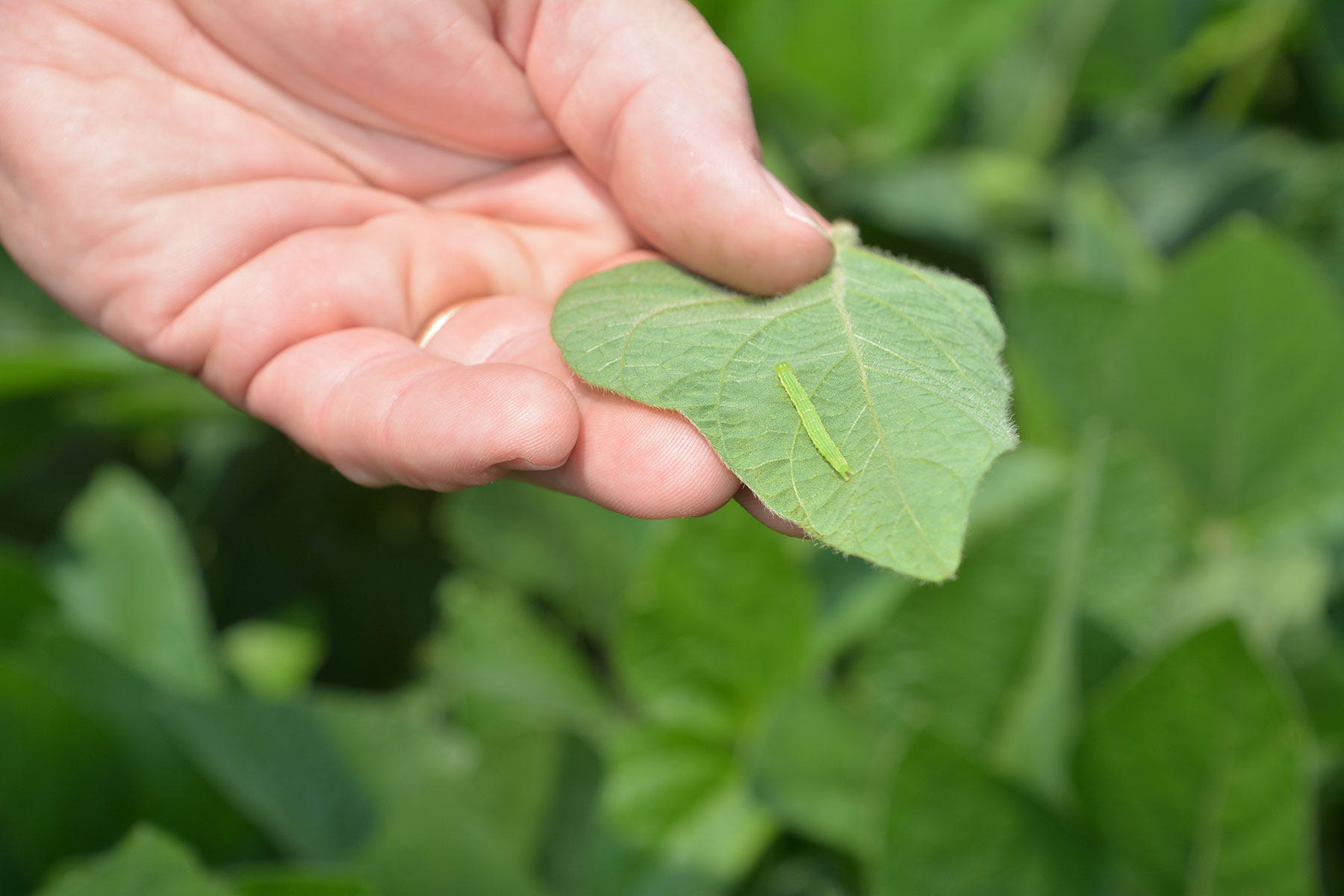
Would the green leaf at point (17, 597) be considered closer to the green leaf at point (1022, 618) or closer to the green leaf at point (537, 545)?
the green leaf at point (537, 545)

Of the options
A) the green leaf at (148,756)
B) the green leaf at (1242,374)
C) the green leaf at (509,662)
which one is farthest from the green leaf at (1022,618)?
the green leaf at (148,756)

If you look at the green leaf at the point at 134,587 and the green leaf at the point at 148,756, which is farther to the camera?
the green leaf at the point at 134,587

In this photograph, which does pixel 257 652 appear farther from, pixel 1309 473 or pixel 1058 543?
pixel 1309 473

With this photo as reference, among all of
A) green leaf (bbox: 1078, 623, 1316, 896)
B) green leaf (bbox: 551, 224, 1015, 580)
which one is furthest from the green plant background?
green leaf (bbox: 551, 224, 1015, 580)

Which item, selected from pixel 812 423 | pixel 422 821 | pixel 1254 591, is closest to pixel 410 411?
pixel 812 423

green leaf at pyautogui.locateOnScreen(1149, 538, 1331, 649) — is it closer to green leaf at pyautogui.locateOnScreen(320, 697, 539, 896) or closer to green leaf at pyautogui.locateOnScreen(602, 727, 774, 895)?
green leaf at pyautogui.locateOnScreen(602, 727, 774, 895)

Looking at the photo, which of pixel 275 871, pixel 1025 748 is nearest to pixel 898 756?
pixel 1025 748

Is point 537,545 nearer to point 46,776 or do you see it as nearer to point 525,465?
point 46,776
